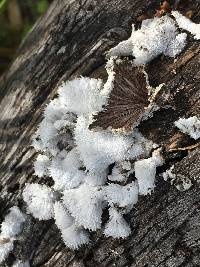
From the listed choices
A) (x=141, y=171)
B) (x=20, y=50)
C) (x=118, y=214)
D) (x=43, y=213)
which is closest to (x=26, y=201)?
(x=43, y=213)

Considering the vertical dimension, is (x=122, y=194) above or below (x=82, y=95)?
below

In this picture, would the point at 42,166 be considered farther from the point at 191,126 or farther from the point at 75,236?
the point at 191,126

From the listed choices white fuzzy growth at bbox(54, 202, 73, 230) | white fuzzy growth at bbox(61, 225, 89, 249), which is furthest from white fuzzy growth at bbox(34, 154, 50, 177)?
white fuzzy growth at bbox(61, 225, 89, 249)

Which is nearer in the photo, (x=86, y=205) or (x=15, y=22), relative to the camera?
(x=86, y=205)

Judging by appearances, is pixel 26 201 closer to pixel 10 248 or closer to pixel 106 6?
pixel 10 248

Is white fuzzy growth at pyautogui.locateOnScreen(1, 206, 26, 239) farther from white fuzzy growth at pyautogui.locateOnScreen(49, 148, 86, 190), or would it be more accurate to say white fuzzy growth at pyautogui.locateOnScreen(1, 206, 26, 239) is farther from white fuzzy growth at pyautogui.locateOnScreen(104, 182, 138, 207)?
white fuzzy growth at pyautogui.locateOnScreen(104, 182, 138, 207)

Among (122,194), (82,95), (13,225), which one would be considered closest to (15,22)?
(82,95)
